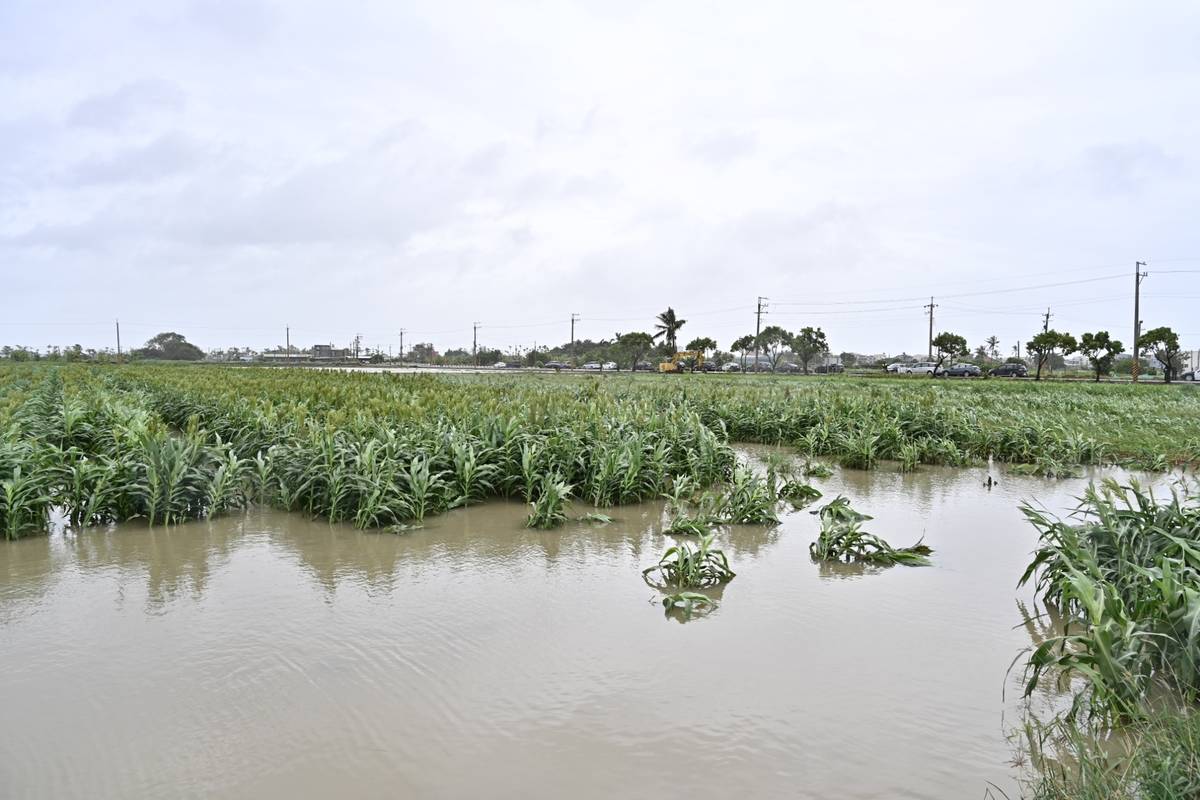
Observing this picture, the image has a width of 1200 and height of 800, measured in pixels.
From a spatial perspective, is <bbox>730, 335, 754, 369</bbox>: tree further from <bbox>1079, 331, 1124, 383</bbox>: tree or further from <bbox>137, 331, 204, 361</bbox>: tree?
<bbox>137, 331, 204, 361</bbox>: tree

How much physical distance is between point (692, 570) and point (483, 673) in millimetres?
2150

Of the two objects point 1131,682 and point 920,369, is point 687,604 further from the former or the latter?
point 920,369

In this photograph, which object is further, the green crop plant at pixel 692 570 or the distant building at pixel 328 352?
the distant building at pixel 328 352

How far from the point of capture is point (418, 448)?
27.3 feet

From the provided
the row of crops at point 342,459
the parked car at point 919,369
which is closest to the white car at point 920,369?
the parked car at point 919,369

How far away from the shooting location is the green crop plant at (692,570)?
5586 mm

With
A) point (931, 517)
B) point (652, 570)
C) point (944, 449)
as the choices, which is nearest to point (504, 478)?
point (652, 570)

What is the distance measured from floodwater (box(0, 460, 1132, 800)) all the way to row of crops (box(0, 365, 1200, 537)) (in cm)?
73

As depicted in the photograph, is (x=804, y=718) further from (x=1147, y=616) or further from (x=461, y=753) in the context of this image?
(x=1147, y=616)

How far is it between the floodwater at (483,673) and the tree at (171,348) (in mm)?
103327

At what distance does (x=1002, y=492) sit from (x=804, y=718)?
8.09 m

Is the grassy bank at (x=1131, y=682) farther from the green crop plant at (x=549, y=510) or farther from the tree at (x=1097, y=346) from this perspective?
the tree at (x=1097, y=346)

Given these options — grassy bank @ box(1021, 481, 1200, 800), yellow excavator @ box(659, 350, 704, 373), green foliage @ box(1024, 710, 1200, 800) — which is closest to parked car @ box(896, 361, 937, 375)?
yellow excavator @ box(659, 350, 704, 373)

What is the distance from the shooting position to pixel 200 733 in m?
3.31
